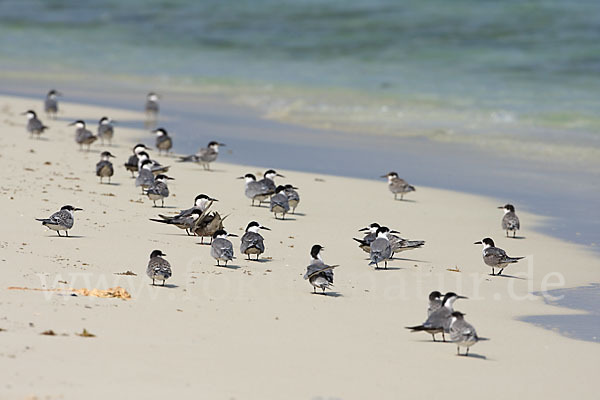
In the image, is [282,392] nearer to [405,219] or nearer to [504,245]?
[504,245]

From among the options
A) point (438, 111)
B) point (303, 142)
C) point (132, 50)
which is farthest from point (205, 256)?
point (132, 50)

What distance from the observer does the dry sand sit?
6.84 m

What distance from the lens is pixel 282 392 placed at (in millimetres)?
6676

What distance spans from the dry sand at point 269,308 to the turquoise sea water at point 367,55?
8.62 meters

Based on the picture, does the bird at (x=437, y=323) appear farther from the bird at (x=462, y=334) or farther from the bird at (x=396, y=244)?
Result: the bird at (x=396, y=244)

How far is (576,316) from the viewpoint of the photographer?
9.32 metres

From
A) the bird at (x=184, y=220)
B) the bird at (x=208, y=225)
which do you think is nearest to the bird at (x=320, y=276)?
the bird at (x=208, y=225)

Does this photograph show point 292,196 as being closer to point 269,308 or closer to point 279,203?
point 279,203

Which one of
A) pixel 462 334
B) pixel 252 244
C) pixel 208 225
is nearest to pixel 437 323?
pixel 462 334

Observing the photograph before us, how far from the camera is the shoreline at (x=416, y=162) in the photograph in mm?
14852

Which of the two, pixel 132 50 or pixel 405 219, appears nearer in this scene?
pixel 405 219

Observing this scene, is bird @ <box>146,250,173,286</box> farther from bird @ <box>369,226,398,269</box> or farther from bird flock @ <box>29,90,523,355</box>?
bird @ <box>369,226,398,269</box>

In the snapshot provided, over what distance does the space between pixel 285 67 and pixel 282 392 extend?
31.3m

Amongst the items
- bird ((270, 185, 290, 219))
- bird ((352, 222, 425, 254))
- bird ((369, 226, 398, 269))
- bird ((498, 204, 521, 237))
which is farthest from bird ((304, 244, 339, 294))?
bird ((498, 204, 521, 237))
